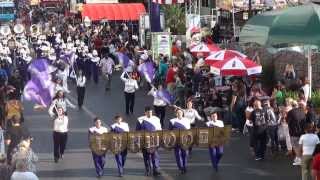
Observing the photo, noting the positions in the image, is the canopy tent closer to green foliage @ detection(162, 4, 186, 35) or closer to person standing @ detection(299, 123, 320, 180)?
person standing @ detection(299, 123, 320, 180)

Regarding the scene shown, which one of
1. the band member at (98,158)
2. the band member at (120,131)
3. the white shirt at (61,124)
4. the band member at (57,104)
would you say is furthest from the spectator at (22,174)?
the band member at (57,104)

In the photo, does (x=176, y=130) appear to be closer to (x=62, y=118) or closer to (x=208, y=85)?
(x=62, y=118)

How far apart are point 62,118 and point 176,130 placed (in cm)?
281

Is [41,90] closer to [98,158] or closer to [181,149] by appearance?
[98,158]

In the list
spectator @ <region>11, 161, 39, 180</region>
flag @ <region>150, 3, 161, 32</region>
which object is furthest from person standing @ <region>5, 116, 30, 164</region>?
flag @ <region>150, 3, 161, 32</region>

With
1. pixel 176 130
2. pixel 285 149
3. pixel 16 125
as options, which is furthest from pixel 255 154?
pixel 16 125

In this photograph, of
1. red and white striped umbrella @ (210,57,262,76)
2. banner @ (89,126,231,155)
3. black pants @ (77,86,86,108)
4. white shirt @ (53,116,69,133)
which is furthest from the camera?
black pants @ (77,86,86,108)

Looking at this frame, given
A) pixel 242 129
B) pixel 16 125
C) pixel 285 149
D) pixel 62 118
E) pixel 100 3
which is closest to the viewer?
pixel 16 125

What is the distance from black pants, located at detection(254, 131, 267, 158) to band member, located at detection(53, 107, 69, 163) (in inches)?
172

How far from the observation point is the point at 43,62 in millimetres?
25078

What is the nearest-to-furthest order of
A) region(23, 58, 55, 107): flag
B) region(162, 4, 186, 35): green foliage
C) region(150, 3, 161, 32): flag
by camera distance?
region(23, 58, 55, 107): flag
region(150, 3, 161, 32): flag
region(162, 4, 186, 35): green foliage

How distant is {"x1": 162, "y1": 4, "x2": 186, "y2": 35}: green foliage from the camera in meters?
44.2

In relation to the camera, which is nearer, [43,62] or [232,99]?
[232,99]

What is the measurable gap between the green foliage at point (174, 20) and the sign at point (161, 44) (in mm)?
10018
